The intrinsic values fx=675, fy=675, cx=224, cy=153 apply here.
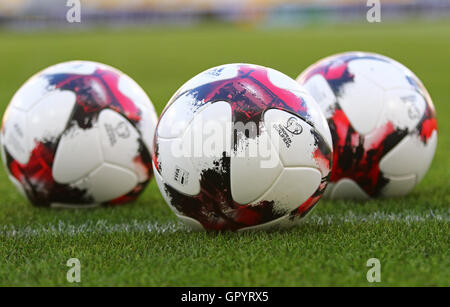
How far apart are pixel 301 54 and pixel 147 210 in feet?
57.0

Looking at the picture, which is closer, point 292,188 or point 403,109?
point 292,188

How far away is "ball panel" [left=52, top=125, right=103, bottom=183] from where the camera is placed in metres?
4.80

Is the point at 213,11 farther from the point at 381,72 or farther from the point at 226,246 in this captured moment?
the point at 226,246

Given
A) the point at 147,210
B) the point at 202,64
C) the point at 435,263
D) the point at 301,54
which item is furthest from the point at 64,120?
the point at 301,54

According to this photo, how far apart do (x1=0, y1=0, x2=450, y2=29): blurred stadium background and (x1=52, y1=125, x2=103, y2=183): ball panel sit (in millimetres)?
58305

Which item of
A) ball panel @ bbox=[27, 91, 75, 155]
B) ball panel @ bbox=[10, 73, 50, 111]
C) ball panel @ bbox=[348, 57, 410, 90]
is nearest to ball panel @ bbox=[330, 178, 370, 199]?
ball panel @ bbox=[348, 57, 410, 90]

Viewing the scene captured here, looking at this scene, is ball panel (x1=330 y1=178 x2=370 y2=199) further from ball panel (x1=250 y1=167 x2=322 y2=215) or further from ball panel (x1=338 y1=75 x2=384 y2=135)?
ball panel (x1=250 y1=167 x2=322 y2=215)

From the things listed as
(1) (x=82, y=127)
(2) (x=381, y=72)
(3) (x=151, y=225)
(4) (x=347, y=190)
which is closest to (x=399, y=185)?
(4) (x=347, y=190)

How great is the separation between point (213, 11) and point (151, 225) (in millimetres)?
64300

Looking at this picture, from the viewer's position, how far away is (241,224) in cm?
393

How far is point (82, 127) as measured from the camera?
482cm

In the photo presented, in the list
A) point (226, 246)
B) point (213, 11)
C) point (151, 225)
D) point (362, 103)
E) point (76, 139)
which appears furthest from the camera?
point (213, 11)

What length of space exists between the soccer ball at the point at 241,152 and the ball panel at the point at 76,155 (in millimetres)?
925

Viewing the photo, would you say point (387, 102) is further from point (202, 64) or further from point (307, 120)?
point (202, 64)
